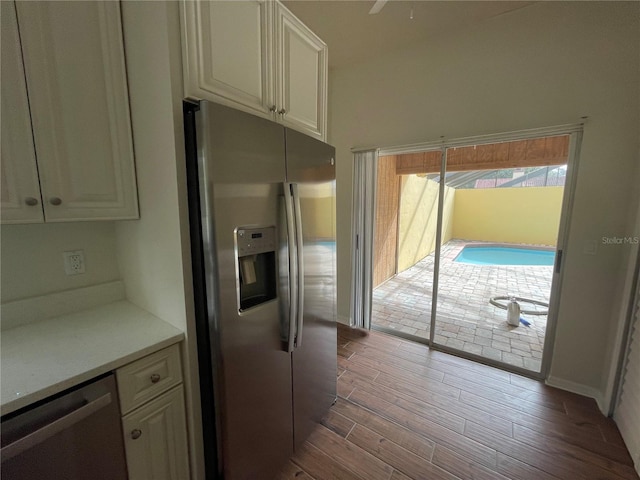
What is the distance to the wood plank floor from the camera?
4.84 ft

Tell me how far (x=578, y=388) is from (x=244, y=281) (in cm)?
272

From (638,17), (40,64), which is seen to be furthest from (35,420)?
(638,17)

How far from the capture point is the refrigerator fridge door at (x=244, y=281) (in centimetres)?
99

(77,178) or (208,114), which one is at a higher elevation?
(208,114)

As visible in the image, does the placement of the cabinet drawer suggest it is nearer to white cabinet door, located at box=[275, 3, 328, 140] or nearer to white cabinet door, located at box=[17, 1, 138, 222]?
white cabinet door, located at box=[17, 1, 138, 222]

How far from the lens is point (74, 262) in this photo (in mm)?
1348

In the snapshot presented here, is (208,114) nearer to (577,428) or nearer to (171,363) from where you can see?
(171,363)

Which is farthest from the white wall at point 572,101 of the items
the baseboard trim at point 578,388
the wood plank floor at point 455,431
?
the wood plank floor at point 455,431

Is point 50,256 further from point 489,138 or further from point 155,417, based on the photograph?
point 489,138

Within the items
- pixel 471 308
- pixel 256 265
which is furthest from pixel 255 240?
pixel 471 308

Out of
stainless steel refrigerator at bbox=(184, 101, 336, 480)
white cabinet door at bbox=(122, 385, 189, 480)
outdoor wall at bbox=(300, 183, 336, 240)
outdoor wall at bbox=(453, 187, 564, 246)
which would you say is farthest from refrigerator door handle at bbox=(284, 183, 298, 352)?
outdoor wall at bbox=(453, 187, 564, 246)

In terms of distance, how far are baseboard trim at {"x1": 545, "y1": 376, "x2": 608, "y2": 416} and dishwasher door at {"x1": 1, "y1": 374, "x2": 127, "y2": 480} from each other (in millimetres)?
2898

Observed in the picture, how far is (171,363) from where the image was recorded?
1104 millimetres

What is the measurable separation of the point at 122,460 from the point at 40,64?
147 centimetres
